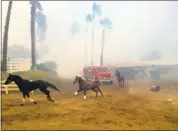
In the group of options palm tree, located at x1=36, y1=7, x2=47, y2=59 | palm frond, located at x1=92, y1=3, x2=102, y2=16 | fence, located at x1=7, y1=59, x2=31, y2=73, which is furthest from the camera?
palm tree, located at x1=36, y1=7, x2=47, y2=59

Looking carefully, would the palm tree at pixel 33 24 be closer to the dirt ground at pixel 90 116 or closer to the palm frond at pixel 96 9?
the dirt ground at pixel 90 116

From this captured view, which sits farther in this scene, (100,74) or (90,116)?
(100,74)

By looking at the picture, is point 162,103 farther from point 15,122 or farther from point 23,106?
point 15,122

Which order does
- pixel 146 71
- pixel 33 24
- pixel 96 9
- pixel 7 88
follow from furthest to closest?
1. pixel 96 9
2. pixel 146 71
3. pixel 33 24
4. pixel 7 88

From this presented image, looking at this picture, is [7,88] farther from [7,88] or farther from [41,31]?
[41,31]

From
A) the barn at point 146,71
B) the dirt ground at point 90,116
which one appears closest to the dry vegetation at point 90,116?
the dirt ground at point 90,116

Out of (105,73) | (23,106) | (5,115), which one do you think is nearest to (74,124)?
(5,115)

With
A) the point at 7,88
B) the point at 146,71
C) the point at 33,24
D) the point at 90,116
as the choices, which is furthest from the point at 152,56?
the point at 90,116

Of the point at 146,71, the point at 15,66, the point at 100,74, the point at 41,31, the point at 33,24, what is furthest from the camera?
the point at 41,31

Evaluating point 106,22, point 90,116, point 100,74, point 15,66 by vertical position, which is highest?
point 106,22

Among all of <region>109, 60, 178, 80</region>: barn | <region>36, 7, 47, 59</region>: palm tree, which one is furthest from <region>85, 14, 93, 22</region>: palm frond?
<region>109, 60, 178, 80</region>: barn

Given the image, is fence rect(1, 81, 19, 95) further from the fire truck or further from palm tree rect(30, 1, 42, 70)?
palm tree rect(30, 1, 42, 70)

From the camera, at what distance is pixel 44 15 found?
10256 centimetres

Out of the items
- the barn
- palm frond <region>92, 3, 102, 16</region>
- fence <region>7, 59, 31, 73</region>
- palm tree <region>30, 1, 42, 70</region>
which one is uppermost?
palm frond <region>92, 3, 102, 16</region>
